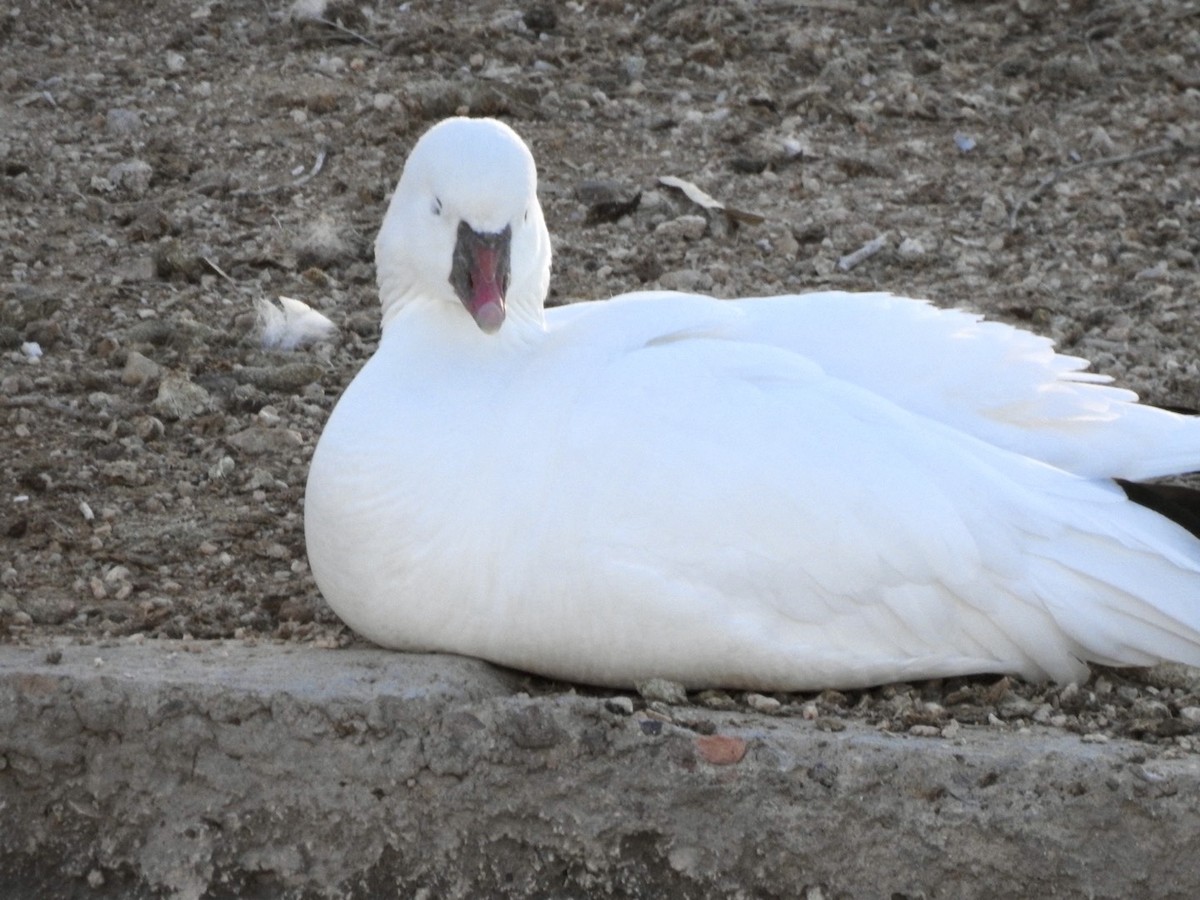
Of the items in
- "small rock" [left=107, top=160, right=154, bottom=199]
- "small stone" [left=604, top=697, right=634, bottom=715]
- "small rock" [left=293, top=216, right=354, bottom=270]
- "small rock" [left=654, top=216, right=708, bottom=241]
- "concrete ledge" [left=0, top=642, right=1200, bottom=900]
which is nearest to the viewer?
"concrete ledge" [left=0, top=642, right=1200, bottom=900]

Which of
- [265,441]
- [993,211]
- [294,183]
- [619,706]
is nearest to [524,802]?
[619,706]

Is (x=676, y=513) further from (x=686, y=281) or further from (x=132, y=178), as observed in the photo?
(x=132, y=178)

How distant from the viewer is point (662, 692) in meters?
4.43

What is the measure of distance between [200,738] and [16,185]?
14.1ft

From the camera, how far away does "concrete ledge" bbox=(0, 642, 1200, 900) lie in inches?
150

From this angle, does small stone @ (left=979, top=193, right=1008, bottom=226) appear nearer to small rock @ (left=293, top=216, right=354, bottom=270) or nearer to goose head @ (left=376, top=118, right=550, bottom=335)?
small rock @ (left=293, top=216, right=354, bottom=270)

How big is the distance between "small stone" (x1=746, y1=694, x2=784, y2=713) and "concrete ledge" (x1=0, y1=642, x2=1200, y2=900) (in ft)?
1.03

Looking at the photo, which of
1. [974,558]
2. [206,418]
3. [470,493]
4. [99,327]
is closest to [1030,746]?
[974,558]

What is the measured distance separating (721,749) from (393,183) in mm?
4412

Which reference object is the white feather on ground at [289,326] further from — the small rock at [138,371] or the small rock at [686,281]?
the small rock at [686,281]

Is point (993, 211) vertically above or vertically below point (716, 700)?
above

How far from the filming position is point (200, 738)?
13.2 feet

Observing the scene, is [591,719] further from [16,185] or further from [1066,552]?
[16,185]

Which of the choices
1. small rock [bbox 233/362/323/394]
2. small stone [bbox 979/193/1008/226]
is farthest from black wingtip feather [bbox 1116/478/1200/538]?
small stone [bbox 979/193/1008/226]
